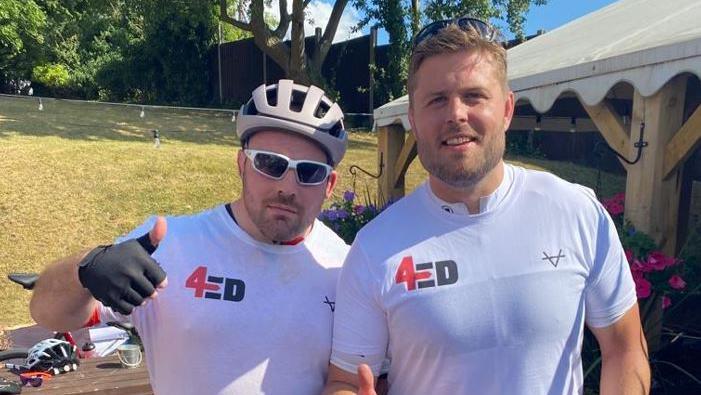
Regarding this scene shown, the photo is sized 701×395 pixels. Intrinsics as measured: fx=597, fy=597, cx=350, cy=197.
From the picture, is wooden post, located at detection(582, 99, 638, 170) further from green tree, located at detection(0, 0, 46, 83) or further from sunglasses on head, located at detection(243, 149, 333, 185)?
green tree, located at detection(0, 0, 46, 83)

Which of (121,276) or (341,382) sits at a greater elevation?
(121,276)

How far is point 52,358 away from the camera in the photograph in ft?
11.6

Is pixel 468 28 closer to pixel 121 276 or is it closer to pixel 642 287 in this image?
pixel 121 276

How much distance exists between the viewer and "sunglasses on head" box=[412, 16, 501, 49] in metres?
1.74

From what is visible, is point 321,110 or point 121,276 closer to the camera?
point 121,276

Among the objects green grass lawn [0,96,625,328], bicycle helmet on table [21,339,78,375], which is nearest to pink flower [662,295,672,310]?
bicycle helmet on table [21,339,78,375]

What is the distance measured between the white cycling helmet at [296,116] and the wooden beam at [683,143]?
2.15m

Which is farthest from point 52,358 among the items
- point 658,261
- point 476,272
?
point 658,261

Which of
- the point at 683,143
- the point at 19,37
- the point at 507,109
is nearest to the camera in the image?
the point at 507,109

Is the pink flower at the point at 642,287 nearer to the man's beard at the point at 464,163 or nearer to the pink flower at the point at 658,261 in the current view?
the pink flower at the point at 658,261

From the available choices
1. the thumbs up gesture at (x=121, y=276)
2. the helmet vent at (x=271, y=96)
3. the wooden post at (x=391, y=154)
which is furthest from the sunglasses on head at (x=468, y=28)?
the wooden post at (x=391, y=154)

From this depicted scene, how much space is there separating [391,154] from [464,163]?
15.5 ft

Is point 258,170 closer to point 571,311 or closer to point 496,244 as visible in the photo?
point 496,244

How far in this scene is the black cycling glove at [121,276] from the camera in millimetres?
1419
